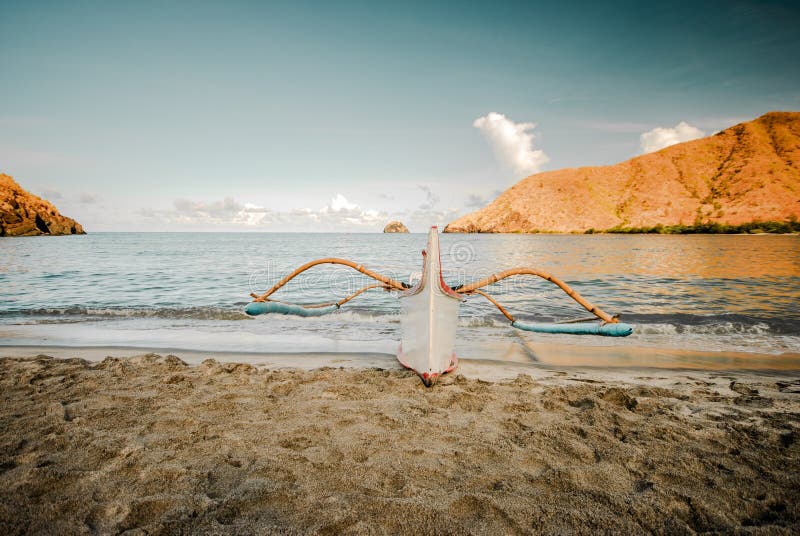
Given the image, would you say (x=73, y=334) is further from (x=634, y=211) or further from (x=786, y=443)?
(x=634, y=211)

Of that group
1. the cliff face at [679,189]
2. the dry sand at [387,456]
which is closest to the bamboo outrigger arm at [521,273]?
the dry sand at [387,456]

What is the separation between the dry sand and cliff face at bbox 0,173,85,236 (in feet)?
363

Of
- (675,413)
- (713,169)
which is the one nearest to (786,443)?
(675,413)

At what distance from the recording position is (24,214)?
3297 inches

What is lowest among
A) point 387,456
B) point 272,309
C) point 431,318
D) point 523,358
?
point 523,358

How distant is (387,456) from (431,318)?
212 centimetres

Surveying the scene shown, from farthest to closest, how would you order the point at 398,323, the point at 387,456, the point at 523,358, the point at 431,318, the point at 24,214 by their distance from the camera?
the point at 24,214 → the point at 398,323 → the point at 523,358 → the point at 431,318 → the point at 387,456

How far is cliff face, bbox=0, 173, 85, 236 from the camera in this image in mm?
79000

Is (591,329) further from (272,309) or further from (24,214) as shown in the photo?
(24,214)

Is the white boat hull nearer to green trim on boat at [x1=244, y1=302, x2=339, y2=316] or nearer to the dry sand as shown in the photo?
the dry sand

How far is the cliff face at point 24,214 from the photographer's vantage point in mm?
79000

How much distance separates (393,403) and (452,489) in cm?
190

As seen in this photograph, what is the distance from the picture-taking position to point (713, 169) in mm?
121250

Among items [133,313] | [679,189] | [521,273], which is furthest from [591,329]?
[679,189]
